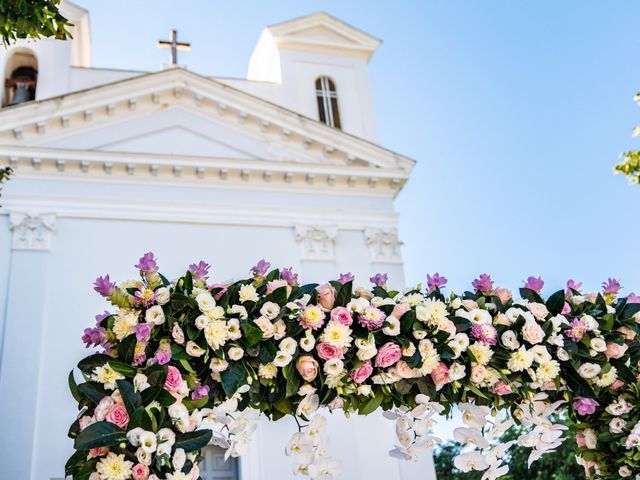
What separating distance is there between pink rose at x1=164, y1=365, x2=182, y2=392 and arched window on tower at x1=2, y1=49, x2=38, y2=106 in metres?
11.3

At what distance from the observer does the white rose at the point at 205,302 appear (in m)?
4.34

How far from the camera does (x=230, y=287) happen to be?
15.1ft

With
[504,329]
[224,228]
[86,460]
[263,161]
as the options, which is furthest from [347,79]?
[86,460]

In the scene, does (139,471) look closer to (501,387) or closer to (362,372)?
(362,372)

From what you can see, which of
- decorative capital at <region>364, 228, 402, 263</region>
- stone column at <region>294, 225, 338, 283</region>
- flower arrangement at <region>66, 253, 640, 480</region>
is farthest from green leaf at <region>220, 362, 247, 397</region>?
decorative capital at <region>364, 228, 402, 263</region>

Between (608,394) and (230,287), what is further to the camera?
(608,394)

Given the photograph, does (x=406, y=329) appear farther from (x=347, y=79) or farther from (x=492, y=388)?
(x=347, y=79)

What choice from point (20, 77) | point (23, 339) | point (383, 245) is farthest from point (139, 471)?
point (20, 77)

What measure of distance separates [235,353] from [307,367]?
441mm

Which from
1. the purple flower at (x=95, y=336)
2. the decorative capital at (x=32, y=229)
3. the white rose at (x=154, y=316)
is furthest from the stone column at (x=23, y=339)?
the white rose at (x=154, y=316)

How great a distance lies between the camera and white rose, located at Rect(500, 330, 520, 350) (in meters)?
4.81

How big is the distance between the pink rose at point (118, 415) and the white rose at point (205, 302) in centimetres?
73

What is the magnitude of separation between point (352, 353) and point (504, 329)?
3.46 feet

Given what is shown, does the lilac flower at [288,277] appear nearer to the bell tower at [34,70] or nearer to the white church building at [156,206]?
the white church building at [156,206]
